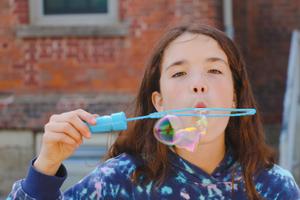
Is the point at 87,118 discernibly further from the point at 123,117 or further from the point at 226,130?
the point at 226,130

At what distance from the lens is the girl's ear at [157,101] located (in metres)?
2.18

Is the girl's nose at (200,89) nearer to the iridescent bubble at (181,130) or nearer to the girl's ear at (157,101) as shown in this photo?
the iridescent bubble at (181,130)

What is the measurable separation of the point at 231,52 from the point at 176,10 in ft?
13.9

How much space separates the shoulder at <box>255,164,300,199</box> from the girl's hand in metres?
0.64

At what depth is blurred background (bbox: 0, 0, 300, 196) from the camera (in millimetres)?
6449

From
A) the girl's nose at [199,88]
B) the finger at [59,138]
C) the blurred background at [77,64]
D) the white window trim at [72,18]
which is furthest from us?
the white window trim at [72,18]

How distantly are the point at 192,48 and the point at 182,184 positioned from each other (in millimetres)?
451

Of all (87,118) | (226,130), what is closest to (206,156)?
(226,130)

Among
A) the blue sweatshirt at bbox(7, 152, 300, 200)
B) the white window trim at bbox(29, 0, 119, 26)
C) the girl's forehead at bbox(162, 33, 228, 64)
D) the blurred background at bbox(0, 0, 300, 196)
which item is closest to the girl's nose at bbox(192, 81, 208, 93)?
the girl's forehead at bbox(162, 33, 228, 64)

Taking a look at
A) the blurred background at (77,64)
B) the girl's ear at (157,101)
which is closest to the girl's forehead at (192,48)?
the girl's ear at (157,101)

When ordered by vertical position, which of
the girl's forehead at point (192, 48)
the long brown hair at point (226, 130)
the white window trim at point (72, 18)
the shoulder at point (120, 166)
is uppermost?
the white window trim at point (72, 18)

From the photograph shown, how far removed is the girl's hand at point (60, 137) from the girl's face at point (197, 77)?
1.10 ft

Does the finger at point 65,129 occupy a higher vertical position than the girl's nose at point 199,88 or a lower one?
lower

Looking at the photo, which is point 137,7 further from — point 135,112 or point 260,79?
point 135,112
